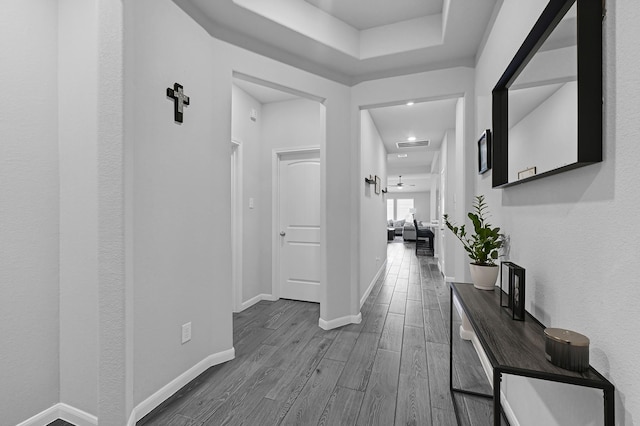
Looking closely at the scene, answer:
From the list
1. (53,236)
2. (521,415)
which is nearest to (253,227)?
(53,236)

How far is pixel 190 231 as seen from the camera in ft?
6.77

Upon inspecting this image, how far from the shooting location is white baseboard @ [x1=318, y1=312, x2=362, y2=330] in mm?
3021

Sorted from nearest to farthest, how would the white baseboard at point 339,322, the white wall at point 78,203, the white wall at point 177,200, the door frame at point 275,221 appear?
the white wall at point 78,203
the white wall at point 177,200
the white baseboard at point 339,322
the door frame at point 275,221

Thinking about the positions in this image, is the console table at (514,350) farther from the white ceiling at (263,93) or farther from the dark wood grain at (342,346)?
the white ceiling at (263,93)

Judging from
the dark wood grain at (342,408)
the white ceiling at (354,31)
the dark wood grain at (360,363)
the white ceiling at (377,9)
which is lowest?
the dark wood grain at (342,408)

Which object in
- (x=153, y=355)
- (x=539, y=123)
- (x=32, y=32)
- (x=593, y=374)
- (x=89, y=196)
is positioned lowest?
(x=153, y=355)

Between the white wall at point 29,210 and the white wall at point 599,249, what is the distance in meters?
2.42

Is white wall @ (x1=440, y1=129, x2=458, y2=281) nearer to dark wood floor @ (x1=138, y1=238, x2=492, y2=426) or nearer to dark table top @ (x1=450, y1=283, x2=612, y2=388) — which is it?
dark wood floor @ (x1=138, y1=238, x2=492, y2=426)

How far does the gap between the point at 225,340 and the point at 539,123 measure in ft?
7.97

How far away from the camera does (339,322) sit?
309 cm

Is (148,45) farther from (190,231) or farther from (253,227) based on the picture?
(253,227)

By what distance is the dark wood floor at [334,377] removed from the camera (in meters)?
1.75

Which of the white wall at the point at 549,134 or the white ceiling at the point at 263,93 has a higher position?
the white ceiling at the point at 263,93

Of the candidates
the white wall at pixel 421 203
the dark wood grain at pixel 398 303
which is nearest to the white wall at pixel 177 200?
the dark wood grain at pixel 398 303
